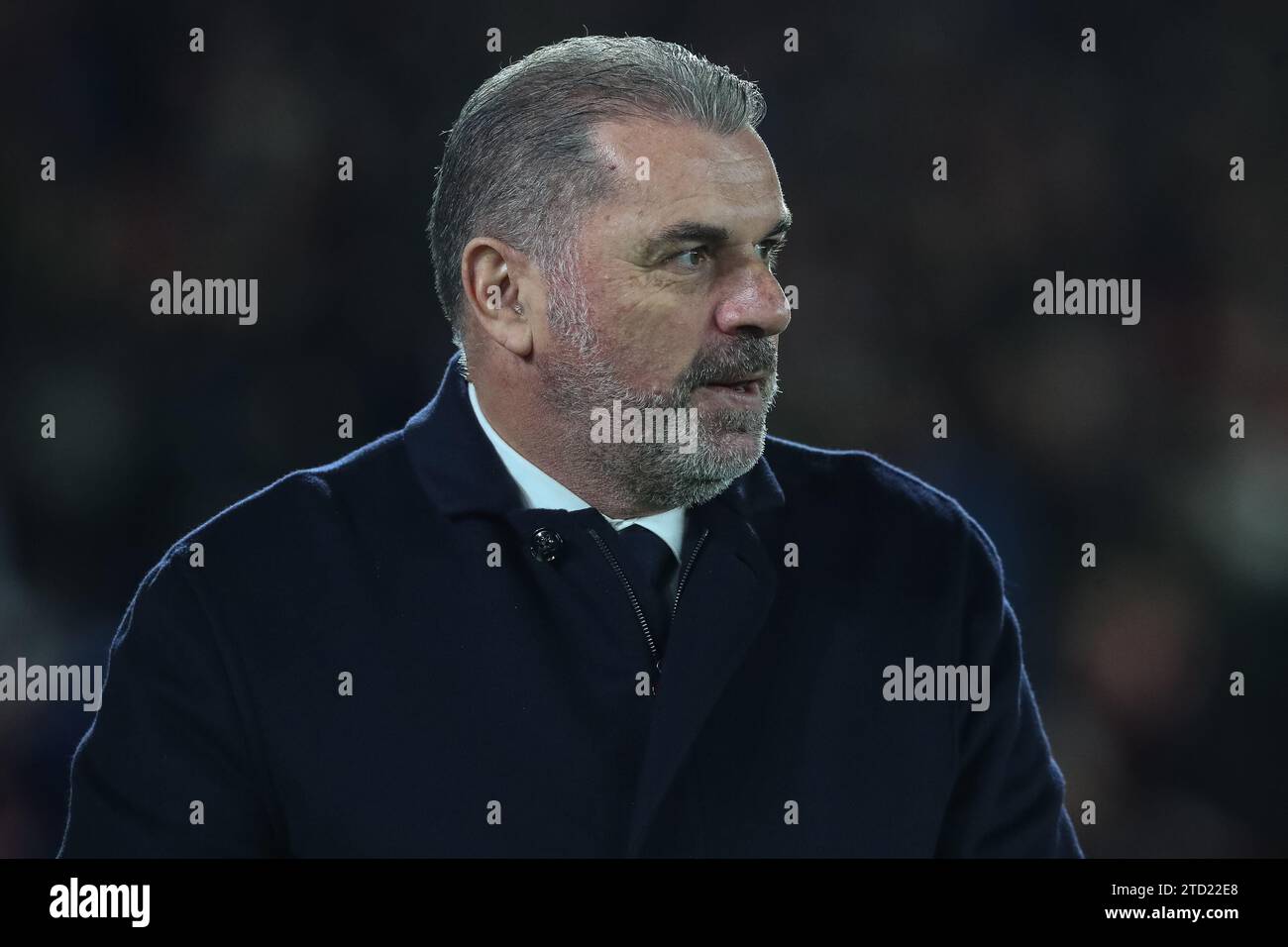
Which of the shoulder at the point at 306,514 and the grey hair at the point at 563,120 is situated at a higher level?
the grey hair at the point at 563,120

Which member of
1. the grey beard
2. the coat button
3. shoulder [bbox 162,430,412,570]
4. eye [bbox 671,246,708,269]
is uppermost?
eye [bbox 671,246,708,269]

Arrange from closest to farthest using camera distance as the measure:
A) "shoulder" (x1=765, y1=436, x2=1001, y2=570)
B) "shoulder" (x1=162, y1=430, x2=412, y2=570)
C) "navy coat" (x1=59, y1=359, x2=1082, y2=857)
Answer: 1. "navy coat" (x1=59, y1=359, x2=1082, y2=857)
2. "shoulder" (x1=162, y1=430, x2=412, y2=570)
3. "shoulder" (x1=765, y1=436, x2=1001, y2=570)

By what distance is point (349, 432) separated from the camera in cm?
309

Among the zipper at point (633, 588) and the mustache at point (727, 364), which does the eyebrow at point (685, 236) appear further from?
the zipper at point (633, 588)

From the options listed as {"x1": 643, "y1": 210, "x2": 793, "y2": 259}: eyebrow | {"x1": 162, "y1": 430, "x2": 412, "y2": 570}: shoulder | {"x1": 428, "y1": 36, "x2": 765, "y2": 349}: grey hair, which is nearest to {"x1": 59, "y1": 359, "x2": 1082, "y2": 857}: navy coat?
{"x1": 162, "y1": 430, "x2": 412, "y2": 570}: shoulder

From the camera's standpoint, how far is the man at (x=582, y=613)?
7.32 feet

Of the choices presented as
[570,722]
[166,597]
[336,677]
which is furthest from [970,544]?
[166,597]

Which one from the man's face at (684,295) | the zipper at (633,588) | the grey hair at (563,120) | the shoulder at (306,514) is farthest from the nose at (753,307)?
the shoulder at (306,514)

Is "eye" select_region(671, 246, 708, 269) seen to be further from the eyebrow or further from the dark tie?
the dark tie

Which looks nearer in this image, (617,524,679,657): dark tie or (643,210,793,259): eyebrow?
(643,210,793,259): eyebrow

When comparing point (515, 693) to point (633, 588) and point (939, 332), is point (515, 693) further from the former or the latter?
point (939, 332)

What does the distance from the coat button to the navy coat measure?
10mm

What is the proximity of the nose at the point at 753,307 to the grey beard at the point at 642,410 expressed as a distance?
1.0 inches

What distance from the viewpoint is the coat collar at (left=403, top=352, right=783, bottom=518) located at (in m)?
2.35
